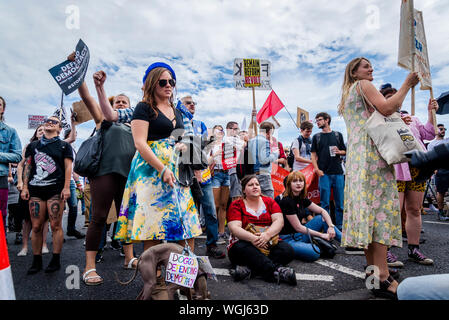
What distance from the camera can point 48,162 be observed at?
10.9 feet

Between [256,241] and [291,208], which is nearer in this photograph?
[256,241]

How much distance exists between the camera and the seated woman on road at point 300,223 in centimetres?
332

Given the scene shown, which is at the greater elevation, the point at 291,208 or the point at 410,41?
the point at 410,41

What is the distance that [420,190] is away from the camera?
10.1ft


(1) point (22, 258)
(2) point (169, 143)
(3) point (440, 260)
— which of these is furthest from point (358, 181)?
(1) point (22, 258)

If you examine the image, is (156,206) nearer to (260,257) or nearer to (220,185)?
(260,257)

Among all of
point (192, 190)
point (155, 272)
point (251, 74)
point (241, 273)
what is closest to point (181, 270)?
point (155, 272)

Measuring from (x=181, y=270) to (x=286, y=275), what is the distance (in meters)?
1.23

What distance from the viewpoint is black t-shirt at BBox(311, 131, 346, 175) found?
4.71 m

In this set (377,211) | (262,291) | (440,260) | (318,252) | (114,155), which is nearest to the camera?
(377,211)

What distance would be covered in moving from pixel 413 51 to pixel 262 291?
8.57 ft

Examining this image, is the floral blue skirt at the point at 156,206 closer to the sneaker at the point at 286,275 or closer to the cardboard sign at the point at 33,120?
the sneaker at the point at 286,275
